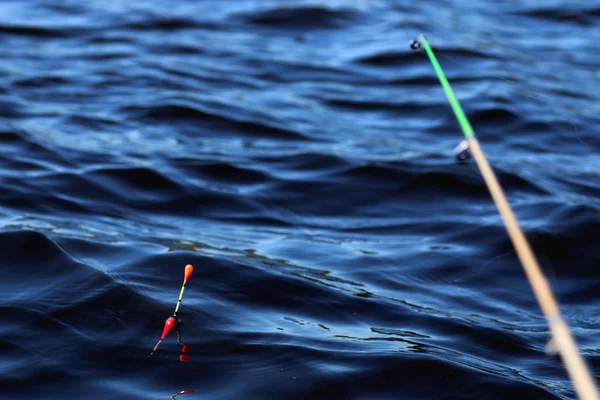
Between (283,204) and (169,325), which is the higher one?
(283,204)

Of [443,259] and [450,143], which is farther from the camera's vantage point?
[450,143]

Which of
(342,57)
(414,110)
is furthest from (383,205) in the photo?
(342,57)

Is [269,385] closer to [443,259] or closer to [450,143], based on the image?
[443,259]

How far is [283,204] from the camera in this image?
630 cm

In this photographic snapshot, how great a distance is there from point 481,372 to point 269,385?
84cm

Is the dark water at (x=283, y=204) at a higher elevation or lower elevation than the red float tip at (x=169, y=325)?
Answer: higher

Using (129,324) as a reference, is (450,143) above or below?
above

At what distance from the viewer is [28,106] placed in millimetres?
7953

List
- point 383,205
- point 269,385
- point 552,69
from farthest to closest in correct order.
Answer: point 552,69
point 383,205
point 269,385

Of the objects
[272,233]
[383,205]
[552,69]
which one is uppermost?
[552,69]

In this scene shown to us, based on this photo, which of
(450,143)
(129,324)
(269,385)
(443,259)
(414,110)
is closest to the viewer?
(269,385)

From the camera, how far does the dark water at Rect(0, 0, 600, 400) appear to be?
3955mm

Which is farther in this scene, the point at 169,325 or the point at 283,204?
the point at 283,204

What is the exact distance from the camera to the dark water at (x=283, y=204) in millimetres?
3955
